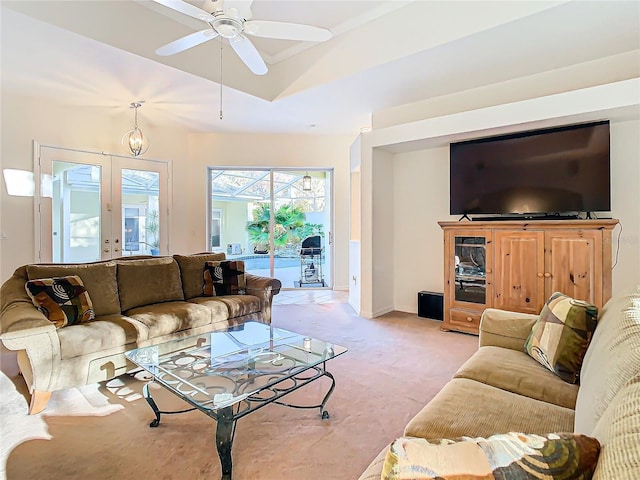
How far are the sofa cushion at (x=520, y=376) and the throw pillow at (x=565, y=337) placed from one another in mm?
54

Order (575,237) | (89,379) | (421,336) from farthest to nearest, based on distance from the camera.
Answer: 1. (421,336)
2. (575,237)
3. (89,379)

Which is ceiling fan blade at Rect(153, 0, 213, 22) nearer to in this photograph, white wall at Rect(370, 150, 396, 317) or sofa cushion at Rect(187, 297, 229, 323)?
sofa cushion at Rect(187, 297, 229, 323)

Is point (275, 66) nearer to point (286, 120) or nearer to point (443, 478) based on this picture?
point (286, 120)

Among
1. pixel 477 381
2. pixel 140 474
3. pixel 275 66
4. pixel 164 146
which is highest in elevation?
pixel 275 66

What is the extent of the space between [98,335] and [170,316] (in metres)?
0.57

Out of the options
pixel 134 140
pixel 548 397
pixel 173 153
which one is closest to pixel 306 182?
pixel 173 153

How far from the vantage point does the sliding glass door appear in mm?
6480

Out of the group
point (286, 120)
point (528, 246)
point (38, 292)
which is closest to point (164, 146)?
point (286, 120)

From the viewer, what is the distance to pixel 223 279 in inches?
149

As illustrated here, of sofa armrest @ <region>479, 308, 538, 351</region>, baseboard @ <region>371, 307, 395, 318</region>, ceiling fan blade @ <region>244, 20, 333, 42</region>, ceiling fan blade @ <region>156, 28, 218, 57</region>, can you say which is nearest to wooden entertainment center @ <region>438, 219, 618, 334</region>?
baseboard @ <region>371, 307, 395, 318</region>

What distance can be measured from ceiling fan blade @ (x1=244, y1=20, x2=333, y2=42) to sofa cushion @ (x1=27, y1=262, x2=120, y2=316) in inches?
90.6

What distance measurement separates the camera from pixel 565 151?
134 inches

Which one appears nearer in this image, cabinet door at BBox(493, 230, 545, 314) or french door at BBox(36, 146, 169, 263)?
cabinet door at BBox(493, 230, 545, 314)

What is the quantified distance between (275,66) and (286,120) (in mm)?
948
